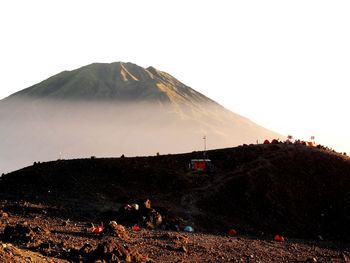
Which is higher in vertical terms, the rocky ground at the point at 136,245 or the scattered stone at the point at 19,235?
the scattered stone at the point at 19,235

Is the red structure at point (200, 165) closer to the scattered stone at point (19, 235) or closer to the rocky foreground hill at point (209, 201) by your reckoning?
the rocky foreground hill at point (209, 201)

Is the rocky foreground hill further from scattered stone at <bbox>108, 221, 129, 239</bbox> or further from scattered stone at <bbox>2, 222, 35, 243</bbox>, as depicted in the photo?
scattered stone at <bbox>2, 222, 35, 243</bbox>

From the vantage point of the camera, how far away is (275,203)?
41.7 meters

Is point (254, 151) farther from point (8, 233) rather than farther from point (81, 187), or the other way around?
point (8, 233)

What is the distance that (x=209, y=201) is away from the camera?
136 ft

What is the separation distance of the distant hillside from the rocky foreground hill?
92 mm

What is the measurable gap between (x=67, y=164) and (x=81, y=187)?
5.94m

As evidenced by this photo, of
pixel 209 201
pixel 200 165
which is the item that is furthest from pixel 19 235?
pixel 200 165

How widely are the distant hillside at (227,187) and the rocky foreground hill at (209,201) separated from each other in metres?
0.09

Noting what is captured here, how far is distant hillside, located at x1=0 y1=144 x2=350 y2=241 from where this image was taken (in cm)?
3884

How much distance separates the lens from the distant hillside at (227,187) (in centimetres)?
3884

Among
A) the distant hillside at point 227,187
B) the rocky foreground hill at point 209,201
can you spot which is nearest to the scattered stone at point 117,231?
the rocky foreground hill at point 209,201

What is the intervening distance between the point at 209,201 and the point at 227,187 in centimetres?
300

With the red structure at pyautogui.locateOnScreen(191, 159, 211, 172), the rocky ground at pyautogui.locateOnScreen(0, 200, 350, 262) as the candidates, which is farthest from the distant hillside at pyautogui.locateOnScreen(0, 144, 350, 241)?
the rocky ground at pyautogui.locateOnScreen(0, 200, 350, 262)
